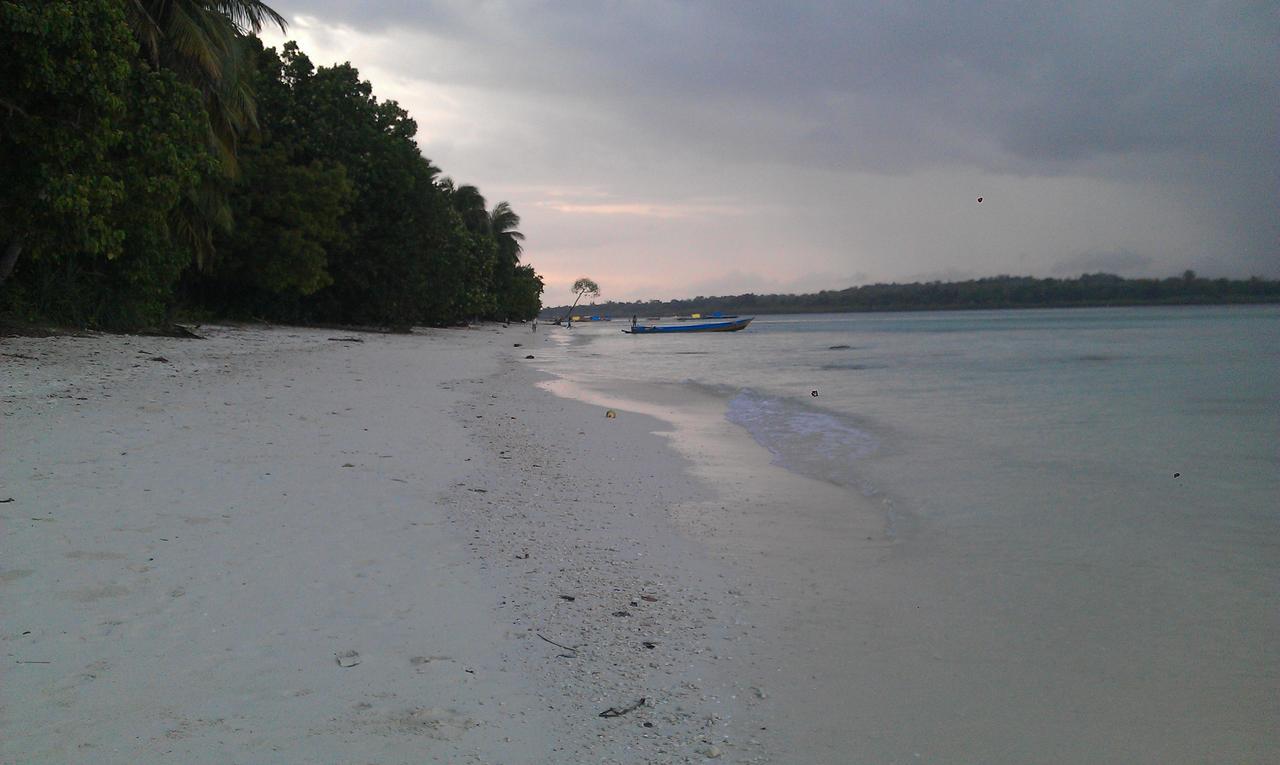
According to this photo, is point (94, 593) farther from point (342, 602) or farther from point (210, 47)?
point (210, 47)

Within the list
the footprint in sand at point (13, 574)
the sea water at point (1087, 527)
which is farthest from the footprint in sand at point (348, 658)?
the sea water at point (1087, 527)

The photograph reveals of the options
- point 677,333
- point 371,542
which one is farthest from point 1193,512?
point 677,333

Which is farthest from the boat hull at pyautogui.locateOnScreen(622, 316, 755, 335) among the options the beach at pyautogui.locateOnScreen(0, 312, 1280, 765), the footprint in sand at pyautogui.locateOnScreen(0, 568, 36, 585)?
the footprint in sand at pyautogui.locateOnScreen(0, 568, 36, 585)

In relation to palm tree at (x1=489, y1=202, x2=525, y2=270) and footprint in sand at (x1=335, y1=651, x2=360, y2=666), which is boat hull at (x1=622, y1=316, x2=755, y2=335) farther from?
footprint in sand at (x1=335, y1=651, x2=360, y2=666)

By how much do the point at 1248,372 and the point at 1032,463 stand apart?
1947cm

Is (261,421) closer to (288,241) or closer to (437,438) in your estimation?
(437,438)

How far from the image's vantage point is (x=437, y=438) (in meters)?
8.48

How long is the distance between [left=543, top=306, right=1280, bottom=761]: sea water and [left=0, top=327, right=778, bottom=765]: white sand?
3.85 ft

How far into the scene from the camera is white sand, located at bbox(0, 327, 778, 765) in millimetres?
2873

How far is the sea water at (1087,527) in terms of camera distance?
3846 mm

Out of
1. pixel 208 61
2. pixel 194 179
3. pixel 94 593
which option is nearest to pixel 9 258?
pixel 194 179

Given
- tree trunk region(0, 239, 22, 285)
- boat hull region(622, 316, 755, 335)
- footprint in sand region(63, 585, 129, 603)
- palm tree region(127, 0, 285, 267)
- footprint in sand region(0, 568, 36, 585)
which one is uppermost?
palm tree region(127, 0, 285, 267)

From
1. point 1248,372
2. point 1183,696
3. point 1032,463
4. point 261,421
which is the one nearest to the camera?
point 1183,696

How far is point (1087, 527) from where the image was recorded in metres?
6.88
